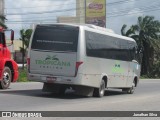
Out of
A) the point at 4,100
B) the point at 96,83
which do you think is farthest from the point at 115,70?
A: the point at 4,100

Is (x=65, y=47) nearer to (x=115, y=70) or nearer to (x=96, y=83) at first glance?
(x=96, y=83)

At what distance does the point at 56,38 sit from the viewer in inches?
A: 819

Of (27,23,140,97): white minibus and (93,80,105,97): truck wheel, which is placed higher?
(27,23,140,97): white minibus

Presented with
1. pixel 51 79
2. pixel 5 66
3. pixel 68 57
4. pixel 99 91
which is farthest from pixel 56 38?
pixel 5 66

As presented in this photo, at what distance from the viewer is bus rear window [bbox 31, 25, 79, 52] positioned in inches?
810

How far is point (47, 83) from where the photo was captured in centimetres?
2180

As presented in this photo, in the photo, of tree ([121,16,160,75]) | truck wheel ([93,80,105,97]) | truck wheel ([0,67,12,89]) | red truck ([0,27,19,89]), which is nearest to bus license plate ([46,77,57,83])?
truck wheel ([93,80,105,97])

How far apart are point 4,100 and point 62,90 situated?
5691 millimetres

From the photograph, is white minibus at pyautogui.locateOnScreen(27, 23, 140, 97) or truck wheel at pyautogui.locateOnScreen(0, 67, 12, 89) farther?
truck wheel at pyautogui.locateOnScreen(0, 67, 12, 89)

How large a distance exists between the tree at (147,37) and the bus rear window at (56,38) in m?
53.0

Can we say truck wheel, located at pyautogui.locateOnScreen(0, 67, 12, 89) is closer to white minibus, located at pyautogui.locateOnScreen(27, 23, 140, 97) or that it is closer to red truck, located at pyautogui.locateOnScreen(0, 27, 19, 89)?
red truck, located at pyautogui.locateOnScreen(0, 27, 19, 89)

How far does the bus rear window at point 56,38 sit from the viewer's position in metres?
20.6

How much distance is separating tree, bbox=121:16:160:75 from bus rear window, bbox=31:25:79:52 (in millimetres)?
52983

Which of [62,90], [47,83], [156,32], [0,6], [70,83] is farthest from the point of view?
[156,32]
